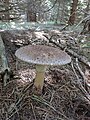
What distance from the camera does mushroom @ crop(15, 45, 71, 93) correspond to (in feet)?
5.47

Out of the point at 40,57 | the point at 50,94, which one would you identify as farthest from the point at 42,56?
the point at 50,94

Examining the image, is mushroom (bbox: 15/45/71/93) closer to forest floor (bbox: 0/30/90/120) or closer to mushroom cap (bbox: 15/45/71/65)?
mushroom cap (bbox: 15/45/71/65)

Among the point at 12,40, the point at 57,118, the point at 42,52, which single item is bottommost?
the point at 57,118

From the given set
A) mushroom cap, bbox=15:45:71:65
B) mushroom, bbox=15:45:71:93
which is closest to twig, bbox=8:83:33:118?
mushroom, bbox=15:45:71:93

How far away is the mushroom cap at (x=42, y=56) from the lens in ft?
5.47

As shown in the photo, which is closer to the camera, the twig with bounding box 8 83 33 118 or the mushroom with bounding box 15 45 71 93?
the mushroom with bounding box 15 45 71 93

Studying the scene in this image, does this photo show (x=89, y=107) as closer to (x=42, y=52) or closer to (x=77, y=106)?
(x=77, y=106)

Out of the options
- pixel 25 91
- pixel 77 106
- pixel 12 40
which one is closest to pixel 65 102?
pixel 77 106

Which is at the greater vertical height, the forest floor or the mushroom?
the mushroom

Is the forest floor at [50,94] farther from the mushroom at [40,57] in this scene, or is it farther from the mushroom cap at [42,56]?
the mushroom cap at [42,56]

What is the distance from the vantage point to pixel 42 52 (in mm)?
1788

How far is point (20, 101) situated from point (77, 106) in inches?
23.2

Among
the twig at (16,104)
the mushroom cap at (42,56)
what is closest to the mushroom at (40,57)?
the mushroom cap at (42,56)

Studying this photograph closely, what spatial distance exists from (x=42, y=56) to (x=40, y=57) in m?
0.03
